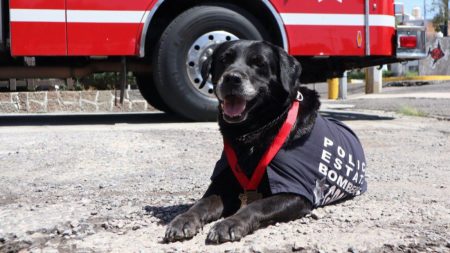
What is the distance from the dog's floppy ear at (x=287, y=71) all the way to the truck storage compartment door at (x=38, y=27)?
4.17 metres

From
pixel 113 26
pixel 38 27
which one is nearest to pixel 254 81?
pixel 113 26

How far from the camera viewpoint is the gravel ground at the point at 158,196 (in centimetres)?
265

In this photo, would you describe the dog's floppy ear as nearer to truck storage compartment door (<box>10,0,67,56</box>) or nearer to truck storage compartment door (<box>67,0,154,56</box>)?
truck storage compartment door (<box>67,0,154,56</box>)

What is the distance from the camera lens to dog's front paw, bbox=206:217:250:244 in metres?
2.59

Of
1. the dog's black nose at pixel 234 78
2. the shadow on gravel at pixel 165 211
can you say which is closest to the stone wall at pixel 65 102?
the shadow on gravel at pixel 165 211

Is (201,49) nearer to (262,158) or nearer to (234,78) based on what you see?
(234,78)

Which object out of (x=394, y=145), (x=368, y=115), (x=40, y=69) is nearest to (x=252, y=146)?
(x=394, y=145)

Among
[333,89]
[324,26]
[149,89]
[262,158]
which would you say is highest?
[324,26]

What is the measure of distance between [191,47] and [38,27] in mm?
1666

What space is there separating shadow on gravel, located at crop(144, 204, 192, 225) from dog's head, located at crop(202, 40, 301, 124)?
1.72 feet

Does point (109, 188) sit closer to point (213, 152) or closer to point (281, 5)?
point (213, 152)

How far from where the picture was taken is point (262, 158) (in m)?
3.02

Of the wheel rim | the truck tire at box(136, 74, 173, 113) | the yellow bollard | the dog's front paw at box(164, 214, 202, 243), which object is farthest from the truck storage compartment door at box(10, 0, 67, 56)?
the yellow bollard

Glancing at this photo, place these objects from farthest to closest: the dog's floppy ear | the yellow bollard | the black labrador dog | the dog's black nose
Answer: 1. the yellow bollard
2. the dog's floppy ear
3. the dog's black nose
4. the black labrador dog
